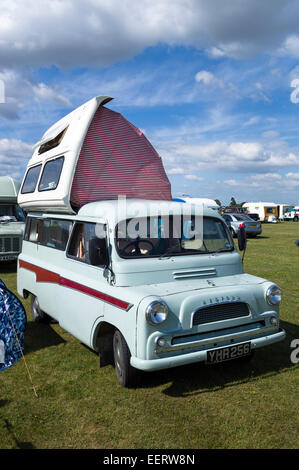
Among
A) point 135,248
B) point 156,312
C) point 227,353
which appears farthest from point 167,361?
point 135,248

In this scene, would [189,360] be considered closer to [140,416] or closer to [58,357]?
[140,416]

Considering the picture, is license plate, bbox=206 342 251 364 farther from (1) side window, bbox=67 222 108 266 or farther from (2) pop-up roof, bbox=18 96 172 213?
(2) pop-up roof, bbox=18 96 172 213

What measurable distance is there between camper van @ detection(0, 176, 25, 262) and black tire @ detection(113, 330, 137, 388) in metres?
9.24

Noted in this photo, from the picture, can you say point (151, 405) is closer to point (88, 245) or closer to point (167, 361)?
point (167, 361)

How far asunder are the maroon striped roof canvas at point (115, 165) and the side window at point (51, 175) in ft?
1.60

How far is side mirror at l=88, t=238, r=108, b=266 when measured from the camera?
4.77 m

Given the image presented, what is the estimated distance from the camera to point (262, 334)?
4820mm

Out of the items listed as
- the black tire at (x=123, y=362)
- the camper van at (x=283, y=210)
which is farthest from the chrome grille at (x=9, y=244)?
the camper van at (x=283, y=210)

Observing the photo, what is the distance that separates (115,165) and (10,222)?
854 centimetres

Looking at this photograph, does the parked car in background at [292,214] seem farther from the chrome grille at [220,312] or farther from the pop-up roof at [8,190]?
the chrome grille at [220,312]

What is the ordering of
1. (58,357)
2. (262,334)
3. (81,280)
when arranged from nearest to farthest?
(262,334), (81,280), (58,357)

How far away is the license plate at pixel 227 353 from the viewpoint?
14.3 feet

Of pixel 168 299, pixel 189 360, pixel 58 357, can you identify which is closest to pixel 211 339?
pixel 189 360
